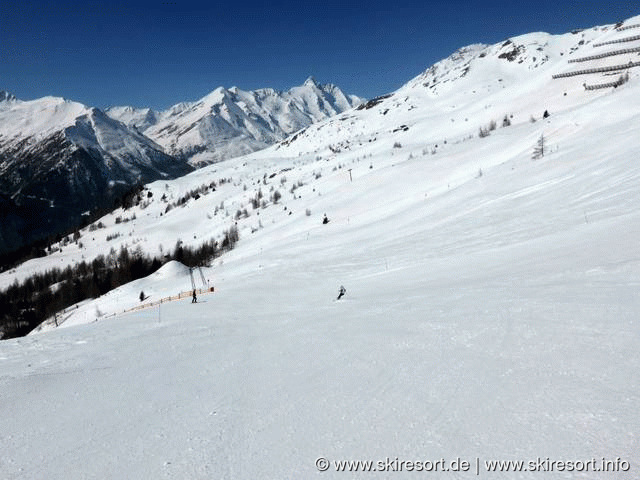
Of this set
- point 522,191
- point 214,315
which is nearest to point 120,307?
point 214,315

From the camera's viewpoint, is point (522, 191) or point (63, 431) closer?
point (63, 431)

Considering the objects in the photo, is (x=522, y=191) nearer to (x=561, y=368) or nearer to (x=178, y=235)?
(x=561, y=368)

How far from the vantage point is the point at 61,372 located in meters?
10.1

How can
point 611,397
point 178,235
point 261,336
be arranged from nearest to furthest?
point 611,397, point 261,336, point 178,235

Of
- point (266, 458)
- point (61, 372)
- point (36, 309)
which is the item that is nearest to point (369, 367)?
point (266, 458)

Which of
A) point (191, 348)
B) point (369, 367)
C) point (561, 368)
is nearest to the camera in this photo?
point (561, 368)

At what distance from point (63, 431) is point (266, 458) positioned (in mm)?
3661

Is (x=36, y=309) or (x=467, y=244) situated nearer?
(x=467, y=244)

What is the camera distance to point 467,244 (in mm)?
23641

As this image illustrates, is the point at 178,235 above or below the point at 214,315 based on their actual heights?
above

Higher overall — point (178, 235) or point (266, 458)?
point (178, 235)

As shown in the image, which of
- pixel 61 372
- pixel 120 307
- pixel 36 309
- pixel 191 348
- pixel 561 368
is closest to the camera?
pixel 561 368

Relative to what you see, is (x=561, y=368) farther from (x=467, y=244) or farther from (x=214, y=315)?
(x=467, y=244)

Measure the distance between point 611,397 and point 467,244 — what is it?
1883 cm
